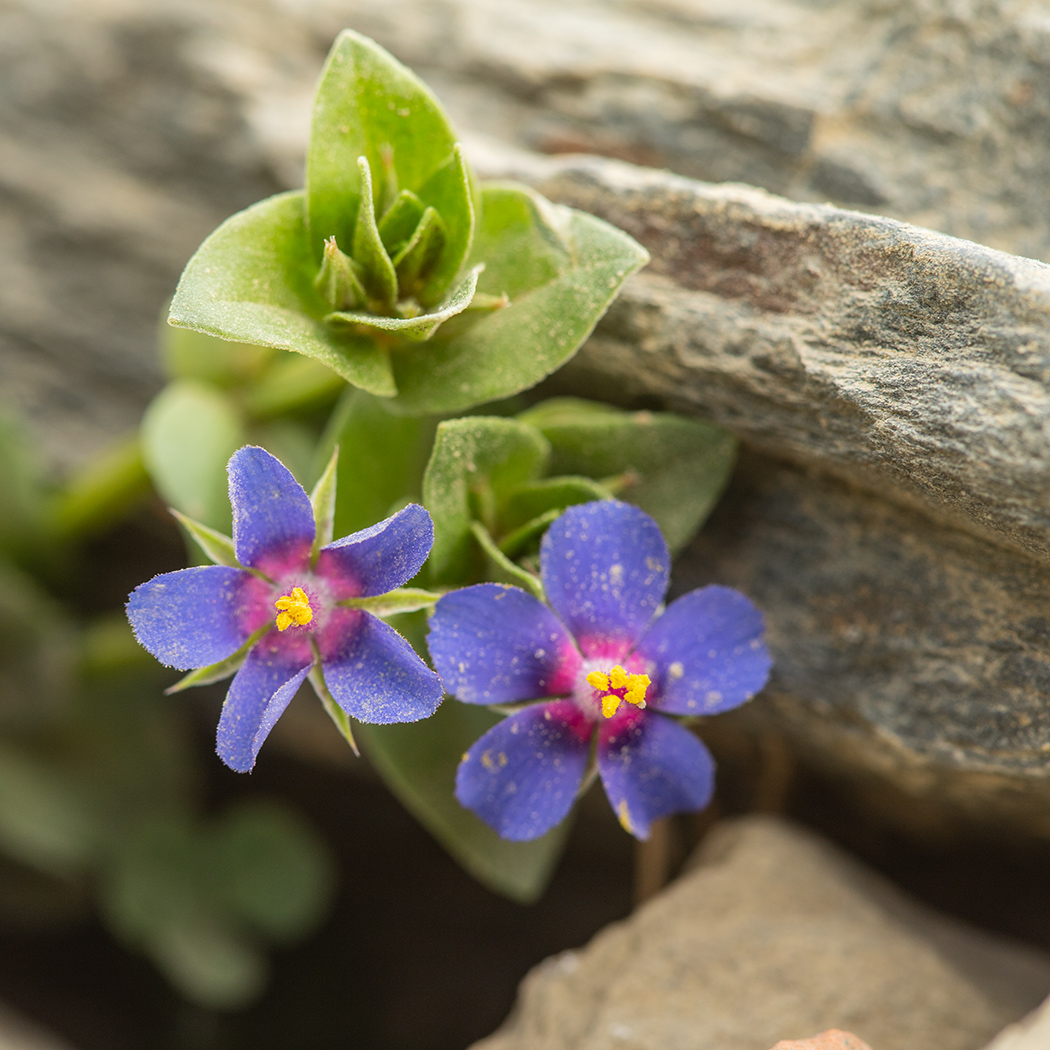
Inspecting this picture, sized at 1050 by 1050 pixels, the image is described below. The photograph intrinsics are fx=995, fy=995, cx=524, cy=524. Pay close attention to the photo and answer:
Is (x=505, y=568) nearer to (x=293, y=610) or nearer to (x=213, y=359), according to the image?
(x=293, y=610)

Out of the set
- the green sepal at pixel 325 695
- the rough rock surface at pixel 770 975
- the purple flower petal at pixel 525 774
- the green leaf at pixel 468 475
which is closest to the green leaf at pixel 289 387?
the green leaf at pixel 468 475

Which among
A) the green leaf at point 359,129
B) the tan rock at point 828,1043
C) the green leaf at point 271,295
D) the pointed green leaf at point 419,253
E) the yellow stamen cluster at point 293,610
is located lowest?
the tan rock at point 828,1043

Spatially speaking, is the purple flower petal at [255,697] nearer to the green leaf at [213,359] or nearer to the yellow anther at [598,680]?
the yellow anther at [598,680]

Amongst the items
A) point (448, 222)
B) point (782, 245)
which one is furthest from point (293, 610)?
point (782, 245)

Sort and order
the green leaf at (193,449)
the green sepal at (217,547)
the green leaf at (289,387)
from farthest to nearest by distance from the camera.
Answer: the green leaf at (289,387), the green leaf at (193,449), the green sepal at (217,547)

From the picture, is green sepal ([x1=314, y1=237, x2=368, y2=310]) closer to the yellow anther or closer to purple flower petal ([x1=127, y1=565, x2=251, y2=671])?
purple flower petal ([x1=127, y1=565, x2=251, y2=671])

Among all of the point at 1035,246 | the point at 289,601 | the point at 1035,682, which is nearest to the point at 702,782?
the point at 1035,682
